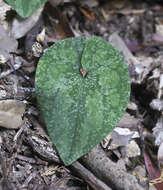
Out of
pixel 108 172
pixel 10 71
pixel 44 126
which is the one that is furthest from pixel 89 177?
pixel 10 71

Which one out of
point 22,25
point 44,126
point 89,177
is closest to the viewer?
point 89,177

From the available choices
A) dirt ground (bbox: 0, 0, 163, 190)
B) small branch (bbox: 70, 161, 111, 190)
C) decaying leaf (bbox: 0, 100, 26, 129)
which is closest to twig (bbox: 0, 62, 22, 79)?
dirt ground (bbox: 0, 0, 163, 190)

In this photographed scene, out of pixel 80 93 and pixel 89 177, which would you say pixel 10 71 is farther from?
pixel 89 177

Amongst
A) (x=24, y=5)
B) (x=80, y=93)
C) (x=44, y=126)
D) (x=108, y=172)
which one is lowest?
(x=108, y=172)

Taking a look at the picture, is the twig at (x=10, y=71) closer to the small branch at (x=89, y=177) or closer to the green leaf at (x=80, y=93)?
the green leaf at (x=80, y=93)

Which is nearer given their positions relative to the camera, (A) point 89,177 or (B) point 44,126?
(A) point 89,177

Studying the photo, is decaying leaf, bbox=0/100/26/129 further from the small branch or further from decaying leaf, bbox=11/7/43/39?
decaying leaf, bbox=11/7/43/39

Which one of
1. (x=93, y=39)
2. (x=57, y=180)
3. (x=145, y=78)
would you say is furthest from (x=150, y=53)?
(x=57, y=180)
